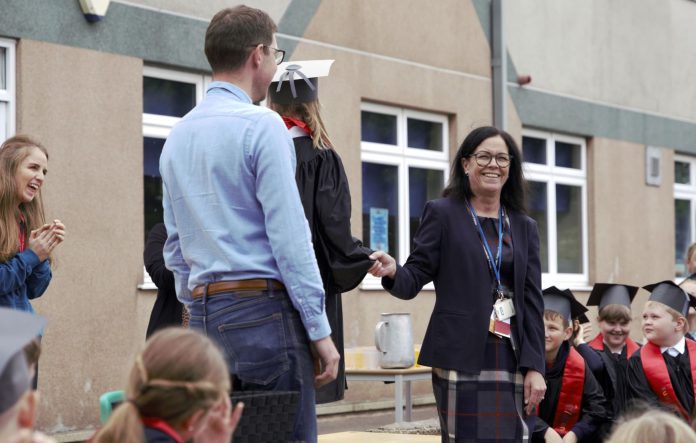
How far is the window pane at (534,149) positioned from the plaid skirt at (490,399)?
9.46 metres

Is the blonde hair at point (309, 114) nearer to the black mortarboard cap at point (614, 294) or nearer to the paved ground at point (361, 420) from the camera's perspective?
the black mortarboard cap at point (614, 294)

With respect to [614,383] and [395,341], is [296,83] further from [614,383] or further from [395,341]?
[395,341]

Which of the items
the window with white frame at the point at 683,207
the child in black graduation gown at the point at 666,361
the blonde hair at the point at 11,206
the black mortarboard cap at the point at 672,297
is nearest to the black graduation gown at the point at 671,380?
the child in black graduation gown at the point at 666,361

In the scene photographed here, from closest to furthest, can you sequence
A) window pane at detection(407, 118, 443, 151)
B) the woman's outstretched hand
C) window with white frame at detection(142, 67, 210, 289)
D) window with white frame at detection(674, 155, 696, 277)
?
the woman's outstretched hand, window with white frame at detection(142, 67, 210, 289), window pane at detection(407, 118, 443, 151), window with white frame at detection(674, 155, 696, 277)

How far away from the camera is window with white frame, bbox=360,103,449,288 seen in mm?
12156

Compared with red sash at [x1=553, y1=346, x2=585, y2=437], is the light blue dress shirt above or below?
above

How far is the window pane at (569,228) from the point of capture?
14742 millimetres

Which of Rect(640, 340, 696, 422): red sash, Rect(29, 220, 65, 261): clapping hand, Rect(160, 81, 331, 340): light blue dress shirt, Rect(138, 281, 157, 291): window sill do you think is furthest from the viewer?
Rect(138, 281, 157, 291): window sill

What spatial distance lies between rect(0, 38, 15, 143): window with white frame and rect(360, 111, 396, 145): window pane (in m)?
4.00

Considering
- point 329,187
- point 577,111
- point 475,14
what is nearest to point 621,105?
point 577,111

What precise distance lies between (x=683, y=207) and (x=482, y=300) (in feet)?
41.6

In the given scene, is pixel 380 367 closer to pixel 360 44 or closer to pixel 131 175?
pixel 131 175

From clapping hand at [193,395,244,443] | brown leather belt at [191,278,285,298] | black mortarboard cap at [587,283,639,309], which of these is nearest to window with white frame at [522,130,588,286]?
black mortarboard cap at [587,283,639,309]

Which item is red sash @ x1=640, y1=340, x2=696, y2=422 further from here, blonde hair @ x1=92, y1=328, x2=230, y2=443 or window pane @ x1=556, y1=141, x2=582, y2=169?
window pane @ x1=556, y1=141, x2=582, y2=169
